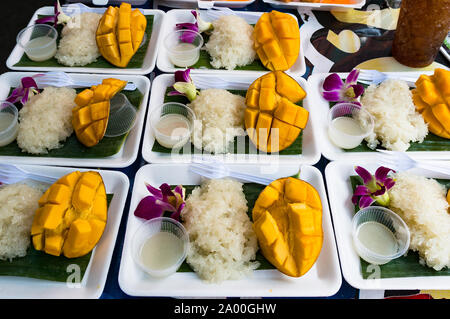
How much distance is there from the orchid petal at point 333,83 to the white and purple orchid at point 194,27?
3.29 ft

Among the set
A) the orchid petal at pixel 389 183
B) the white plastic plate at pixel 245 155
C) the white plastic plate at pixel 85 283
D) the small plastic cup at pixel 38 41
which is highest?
the small plastic cup at pixel 38 41

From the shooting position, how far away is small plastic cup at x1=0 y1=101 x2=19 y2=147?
205 centimetres

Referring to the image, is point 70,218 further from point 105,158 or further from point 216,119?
point 216,119

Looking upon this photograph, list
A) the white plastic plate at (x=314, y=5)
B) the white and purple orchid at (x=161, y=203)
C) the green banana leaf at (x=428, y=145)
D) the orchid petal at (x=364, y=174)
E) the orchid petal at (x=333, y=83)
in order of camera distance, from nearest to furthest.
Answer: the white and purple orchid at (x=161, y=203)
the orchid petal at (x=364, y=174)
the green banana leaf at (x=428, y=145)
the orchid petal at (x=333, y=83)
the white plastic plate at (x=314, y=5)

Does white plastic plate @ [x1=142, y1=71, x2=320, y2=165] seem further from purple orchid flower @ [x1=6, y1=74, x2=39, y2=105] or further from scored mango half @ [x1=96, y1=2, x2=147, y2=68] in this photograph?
purple orchid flower @ [x1=6, y1=74, x2=39, y2=105]

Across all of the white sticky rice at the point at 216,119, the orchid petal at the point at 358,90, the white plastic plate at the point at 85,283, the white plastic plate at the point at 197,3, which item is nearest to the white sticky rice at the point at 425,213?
the orchid petal at the point at 358,90

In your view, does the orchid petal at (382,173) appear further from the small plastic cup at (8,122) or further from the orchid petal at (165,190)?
the small plastic cup at (8,122)

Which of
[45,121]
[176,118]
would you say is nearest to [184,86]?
[176,118]

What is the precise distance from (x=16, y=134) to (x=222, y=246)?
143 centimetres

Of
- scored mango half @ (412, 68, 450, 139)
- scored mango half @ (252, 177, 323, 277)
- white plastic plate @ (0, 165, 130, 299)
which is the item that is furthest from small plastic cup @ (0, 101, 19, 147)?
scored mango half @ (412, 68, 450, 139)

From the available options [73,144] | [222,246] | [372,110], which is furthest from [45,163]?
[372,110]

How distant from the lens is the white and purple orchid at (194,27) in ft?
8.51
